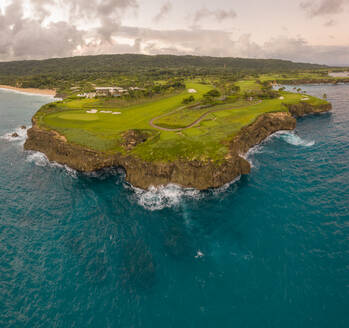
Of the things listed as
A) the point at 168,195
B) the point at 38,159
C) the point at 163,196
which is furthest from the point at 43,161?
the point at 168,195

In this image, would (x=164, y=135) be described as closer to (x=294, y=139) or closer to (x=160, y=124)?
(x=160, y=124)

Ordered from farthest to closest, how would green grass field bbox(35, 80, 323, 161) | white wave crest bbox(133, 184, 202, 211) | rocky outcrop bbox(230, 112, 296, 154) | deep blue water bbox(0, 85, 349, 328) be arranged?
1. rocky outcrop bbox(230, 112, 296, 154)
2. green grass field bbox(35, 80, 323, 161)
3. white wave crest bbox(133, 184, 202, 211)
4. deep blue water bbox(0, 85, 349, 328)

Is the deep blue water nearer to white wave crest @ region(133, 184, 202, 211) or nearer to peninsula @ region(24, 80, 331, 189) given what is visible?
white wave crest @ region(133, 184, 202, 211)

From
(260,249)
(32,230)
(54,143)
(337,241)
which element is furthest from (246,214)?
(54,143)

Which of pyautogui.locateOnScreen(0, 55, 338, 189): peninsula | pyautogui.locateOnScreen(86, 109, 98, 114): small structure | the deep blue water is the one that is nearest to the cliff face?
pyautogui.locateOnScreen(0, 55, 338, 189): peninsula

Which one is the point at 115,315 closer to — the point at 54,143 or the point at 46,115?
the point at 54,143

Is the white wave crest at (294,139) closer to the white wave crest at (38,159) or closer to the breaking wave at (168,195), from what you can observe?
the breaking wave at (168,195)
